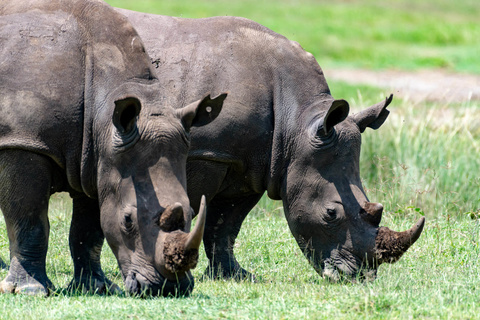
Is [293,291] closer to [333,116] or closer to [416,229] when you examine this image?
[416,229]

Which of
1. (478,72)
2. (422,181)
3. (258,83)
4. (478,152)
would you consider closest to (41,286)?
(258,83)

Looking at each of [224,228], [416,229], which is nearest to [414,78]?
[224,228]

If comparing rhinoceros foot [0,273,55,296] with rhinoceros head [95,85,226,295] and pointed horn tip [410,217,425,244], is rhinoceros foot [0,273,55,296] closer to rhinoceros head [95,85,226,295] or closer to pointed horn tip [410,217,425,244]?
rhinoceros head [95,85,226,295]

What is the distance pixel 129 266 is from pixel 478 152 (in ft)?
Answer: 23.1

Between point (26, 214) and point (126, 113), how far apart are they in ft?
3.56

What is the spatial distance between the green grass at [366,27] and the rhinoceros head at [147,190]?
19911mm

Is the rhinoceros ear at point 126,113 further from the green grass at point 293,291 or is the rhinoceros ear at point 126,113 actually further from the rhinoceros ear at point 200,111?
the green grass at point 293,291

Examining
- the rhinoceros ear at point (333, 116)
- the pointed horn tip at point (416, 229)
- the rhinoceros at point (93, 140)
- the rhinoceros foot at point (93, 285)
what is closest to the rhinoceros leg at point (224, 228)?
the rhinoceros ear at point (333, 116)

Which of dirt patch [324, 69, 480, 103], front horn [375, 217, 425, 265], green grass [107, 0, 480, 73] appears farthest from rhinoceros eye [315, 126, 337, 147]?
green grass [107, 0, 480, 73]

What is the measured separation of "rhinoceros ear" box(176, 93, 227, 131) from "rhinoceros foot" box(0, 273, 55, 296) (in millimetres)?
1596

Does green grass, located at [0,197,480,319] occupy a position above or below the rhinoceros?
below

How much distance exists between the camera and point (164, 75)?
8070mm

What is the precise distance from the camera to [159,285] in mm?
6309

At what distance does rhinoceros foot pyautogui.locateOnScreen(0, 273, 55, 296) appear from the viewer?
6.75 metres
